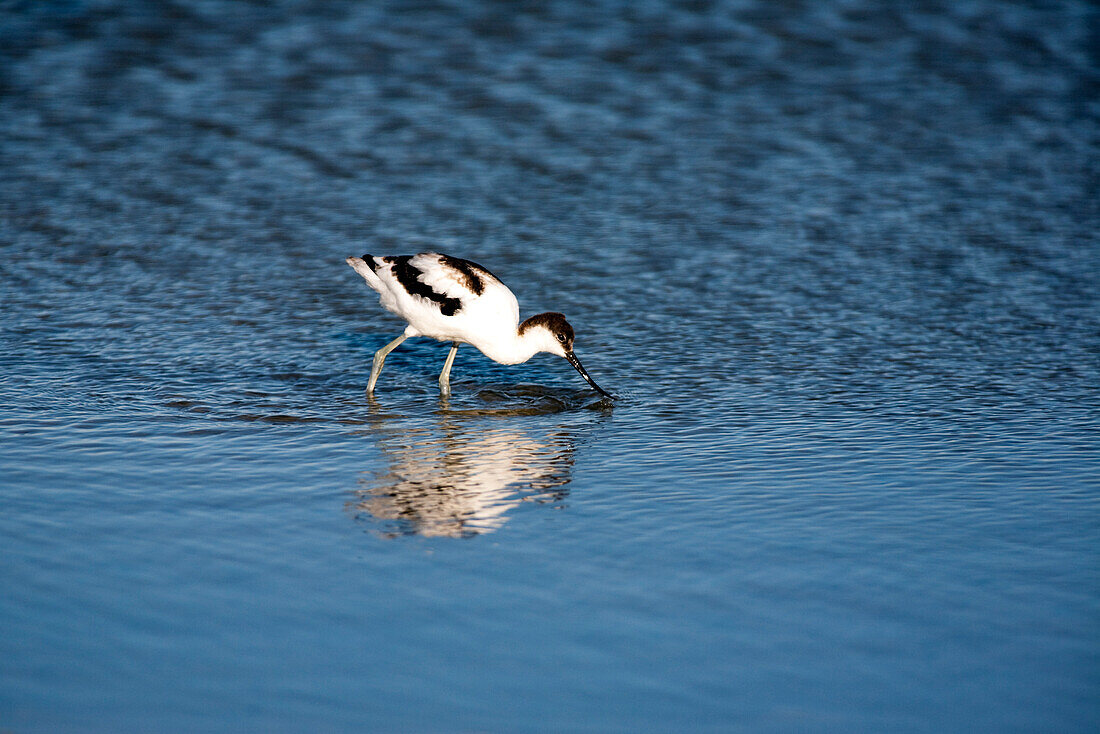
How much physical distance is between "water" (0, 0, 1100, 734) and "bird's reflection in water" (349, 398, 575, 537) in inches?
1.3

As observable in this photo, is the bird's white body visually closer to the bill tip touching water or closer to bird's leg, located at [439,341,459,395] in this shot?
the bill tip touching water

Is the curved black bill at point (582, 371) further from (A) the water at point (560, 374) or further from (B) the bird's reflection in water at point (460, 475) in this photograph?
(B) the bird's reflection in water at point (460, 475)

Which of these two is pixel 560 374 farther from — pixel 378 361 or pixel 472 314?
pixel 378 361

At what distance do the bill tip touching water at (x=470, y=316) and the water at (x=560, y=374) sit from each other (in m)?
0.26

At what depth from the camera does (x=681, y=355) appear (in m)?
8.52

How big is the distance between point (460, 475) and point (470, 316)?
1928 millimetres

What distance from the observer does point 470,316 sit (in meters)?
8.06

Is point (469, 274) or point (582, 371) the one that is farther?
point (469, 274)

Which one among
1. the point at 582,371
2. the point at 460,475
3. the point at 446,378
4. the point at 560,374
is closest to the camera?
the point at 460,475

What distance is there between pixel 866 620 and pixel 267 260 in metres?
7.14

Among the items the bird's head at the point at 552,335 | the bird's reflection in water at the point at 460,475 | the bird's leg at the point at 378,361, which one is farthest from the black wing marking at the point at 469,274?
the bird's reflection in water at the point at 460,475

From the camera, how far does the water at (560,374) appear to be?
4.24 metres

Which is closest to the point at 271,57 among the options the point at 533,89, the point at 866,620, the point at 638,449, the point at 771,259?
the point at 533,89

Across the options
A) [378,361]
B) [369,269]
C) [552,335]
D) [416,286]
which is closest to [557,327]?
[552,335]
